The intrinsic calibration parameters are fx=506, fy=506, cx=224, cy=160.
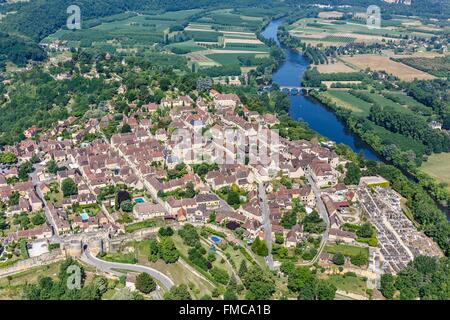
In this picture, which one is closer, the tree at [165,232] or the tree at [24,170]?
the tree at [165,232]

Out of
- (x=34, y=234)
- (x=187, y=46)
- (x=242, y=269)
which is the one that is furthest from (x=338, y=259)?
(x=187, y=46)

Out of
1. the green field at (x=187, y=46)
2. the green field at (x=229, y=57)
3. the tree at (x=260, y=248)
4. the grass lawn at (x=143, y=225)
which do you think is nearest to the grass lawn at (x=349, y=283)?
the tree at (x=260, y=248)

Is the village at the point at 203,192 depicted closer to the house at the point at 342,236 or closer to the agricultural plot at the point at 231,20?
the house at the point at 342,236

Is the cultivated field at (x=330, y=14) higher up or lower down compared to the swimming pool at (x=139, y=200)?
higher up

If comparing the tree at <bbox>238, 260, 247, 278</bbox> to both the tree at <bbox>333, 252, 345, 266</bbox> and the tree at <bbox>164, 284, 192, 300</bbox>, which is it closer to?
the tree at <bbox>164, 284, 192, 300</bbox>
